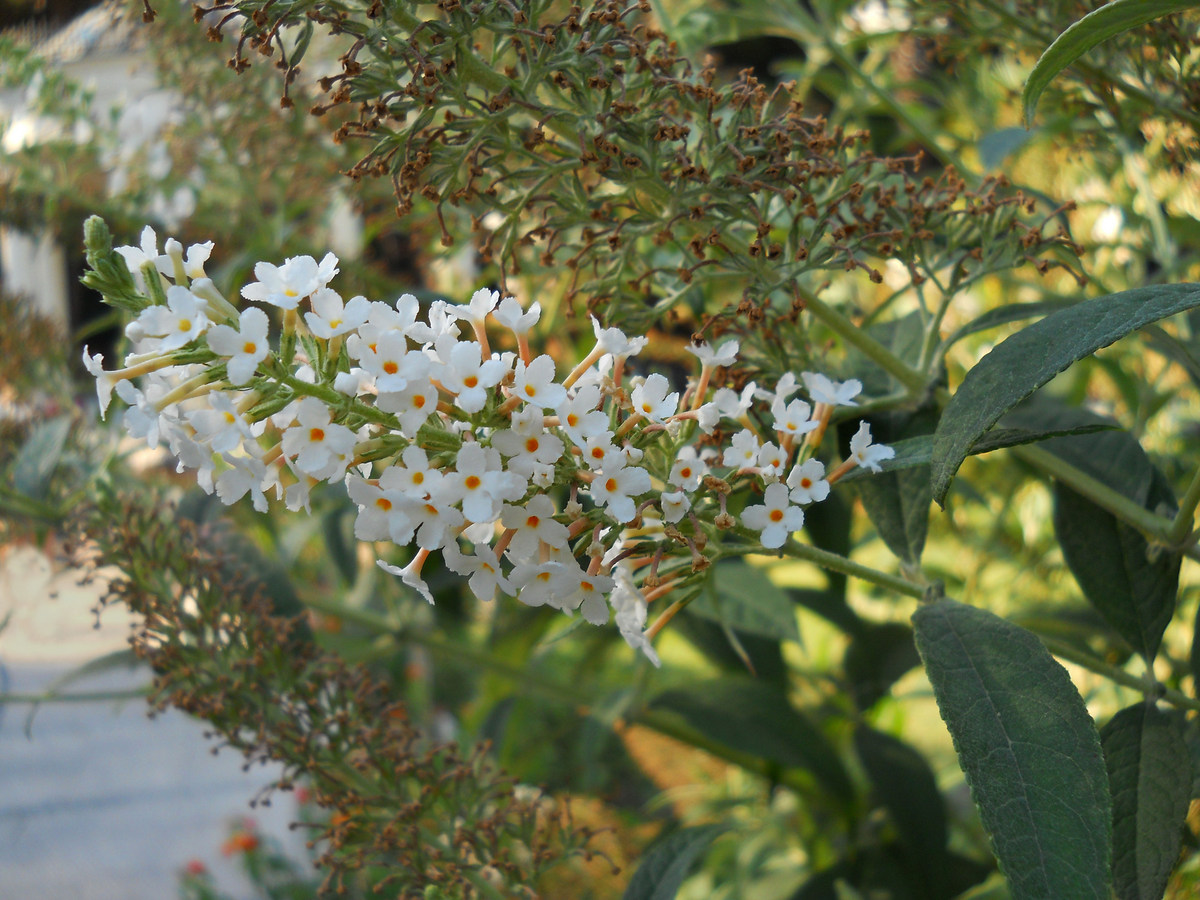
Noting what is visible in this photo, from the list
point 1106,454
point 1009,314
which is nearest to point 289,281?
point 1009,314

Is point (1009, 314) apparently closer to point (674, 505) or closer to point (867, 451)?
point (867, 451)

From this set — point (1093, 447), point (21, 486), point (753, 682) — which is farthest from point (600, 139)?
point (21, 486)

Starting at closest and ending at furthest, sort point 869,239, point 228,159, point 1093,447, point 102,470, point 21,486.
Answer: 1. point 869,239
2. point 1093,447
3. point 102,470
4. point 21,486
5. point 228,159

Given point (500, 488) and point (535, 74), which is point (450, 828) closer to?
point (500, 488)

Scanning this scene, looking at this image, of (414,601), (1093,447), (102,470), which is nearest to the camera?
(1093,447)

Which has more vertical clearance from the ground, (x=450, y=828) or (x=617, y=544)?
(x=617, y=544)

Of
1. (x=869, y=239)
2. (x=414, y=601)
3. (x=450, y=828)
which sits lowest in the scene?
(x=414, y=601)

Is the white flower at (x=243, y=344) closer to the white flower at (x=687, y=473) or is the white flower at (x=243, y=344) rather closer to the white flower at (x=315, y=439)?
the white flower at (x=315, y=439)
